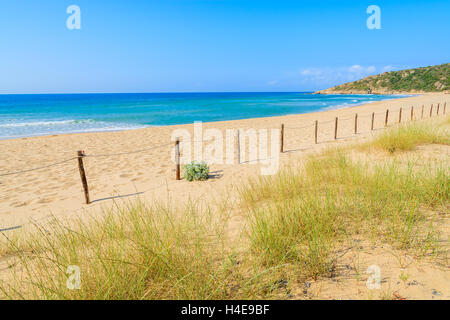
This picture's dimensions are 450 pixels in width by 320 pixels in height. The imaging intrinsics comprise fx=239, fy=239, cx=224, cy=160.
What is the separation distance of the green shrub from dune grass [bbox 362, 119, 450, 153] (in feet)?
18.3

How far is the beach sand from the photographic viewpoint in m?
2.19

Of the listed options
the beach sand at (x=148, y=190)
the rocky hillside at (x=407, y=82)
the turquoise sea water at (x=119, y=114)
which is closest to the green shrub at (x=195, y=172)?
the beach sand at (x=148, y=190)

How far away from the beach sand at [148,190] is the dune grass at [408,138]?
16.9 inches

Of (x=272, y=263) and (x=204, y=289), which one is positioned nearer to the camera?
(x=204, y=289)

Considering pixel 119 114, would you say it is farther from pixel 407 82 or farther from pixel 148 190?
pixel 407 82

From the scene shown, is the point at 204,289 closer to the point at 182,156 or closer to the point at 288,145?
the point at 182,156

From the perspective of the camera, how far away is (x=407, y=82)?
276 ft

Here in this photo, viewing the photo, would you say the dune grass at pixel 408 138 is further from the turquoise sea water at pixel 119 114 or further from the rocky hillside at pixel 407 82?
the rocky hillside at pixel 407 82

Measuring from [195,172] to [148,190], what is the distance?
1.43 meters

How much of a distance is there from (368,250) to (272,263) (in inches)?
44.1

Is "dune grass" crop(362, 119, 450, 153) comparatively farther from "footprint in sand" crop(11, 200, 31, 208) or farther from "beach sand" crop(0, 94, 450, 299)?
"footprint in sand" crop(11, 200, 31, 208)

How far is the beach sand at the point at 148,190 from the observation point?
2.19 meters

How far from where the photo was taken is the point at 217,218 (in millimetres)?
3887
